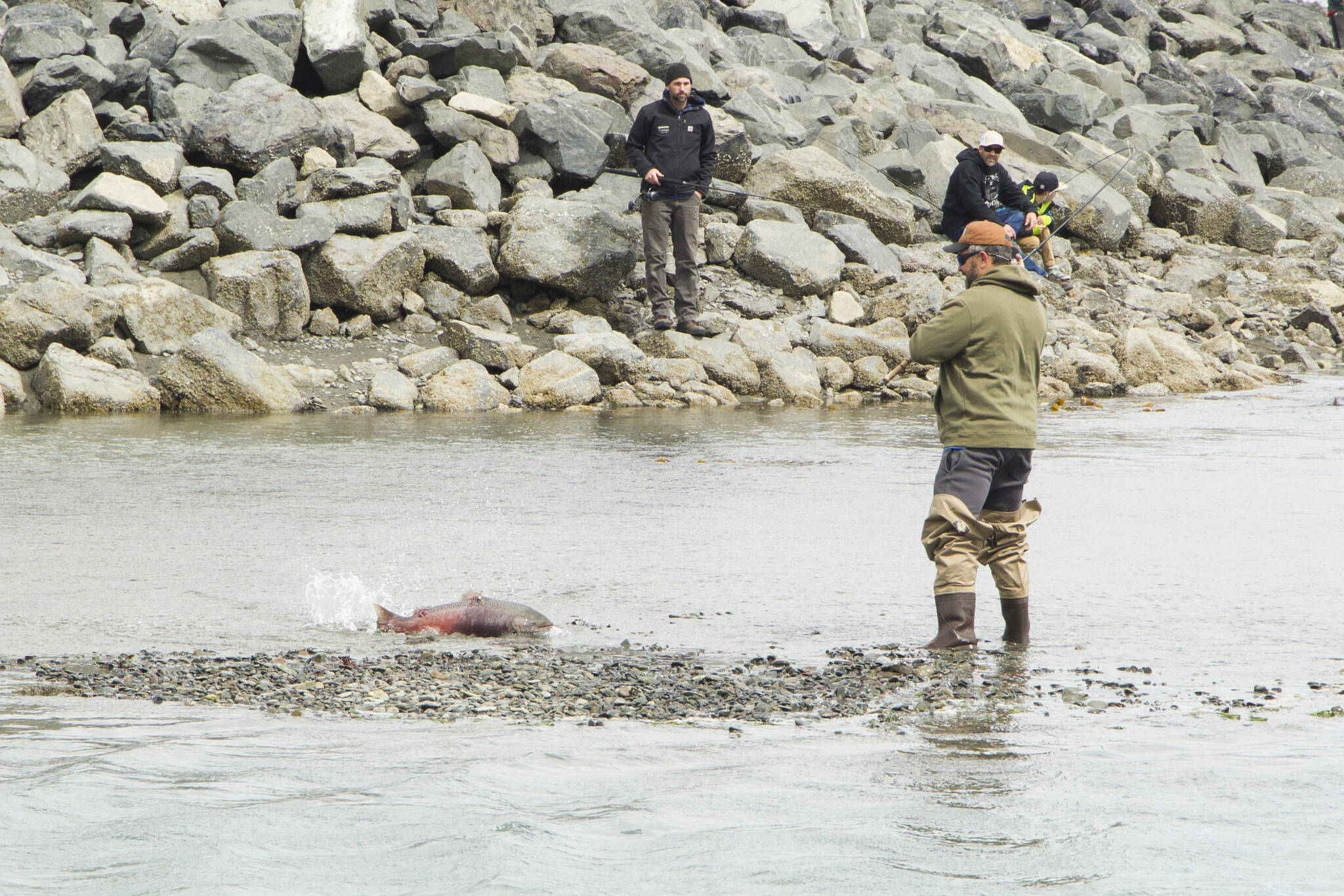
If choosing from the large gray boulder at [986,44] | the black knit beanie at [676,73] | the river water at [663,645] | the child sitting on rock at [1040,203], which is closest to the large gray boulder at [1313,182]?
the large gray boulder at [986,44]

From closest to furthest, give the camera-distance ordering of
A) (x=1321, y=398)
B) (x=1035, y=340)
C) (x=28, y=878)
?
(x=28, y=878) → (x=1035, y=340) → (x=1321, y=398)

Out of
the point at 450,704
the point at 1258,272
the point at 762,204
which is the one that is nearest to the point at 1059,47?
the point at 1258,272

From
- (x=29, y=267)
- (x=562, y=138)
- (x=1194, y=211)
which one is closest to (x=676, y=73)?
(x=562, y=138)

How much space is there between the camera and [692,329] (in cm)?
1477

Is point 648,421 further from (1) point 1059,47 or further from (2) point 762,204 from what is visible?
(1) point 1059,47

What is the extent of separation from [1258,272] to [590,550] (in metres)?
18.9

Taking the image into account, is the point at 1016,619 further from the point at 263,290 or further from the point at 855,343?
the point at 263,290

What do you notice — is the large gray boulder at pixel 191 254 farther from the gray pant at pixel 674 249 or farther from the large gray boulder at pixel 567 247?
the gray pant at pixel 674 249

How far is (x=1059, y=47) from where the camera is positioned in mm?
31422

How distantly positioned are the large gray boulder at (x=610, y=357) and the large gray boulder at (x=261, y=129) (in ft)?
13.5

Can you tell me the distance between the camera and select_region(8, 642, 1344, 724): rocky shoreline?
403 cm

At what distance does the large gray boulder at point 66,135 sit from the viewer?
599 inches

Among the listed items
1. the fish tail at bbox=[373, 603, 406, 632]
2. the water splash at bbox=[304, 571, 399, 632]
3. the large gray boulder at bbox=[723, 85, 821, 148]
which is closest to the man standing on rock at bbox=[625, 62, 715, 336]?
the large gray boulder at bbox=[723, 85, 821, 148]

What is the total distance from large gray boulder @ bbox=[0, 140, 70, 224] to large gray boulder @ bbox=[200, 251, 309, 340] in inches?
85.0
